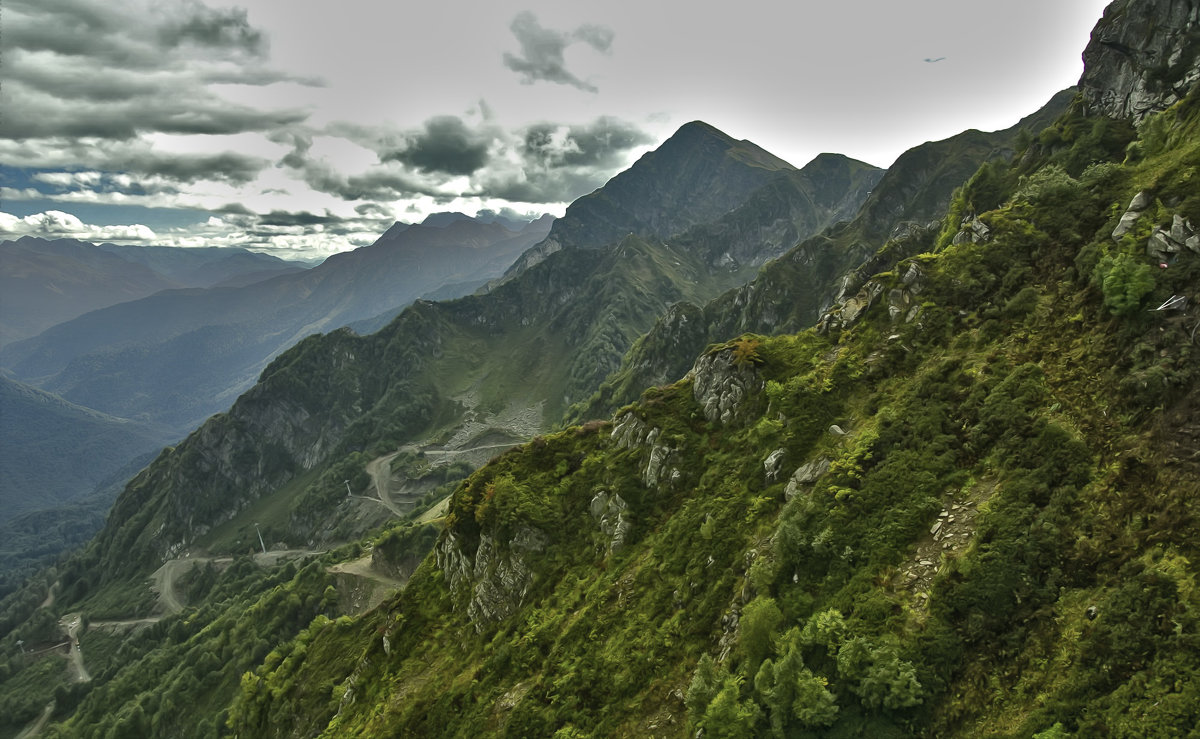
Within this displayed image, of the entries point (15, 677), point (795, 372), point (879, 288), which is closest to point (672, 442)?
point (795, 372)

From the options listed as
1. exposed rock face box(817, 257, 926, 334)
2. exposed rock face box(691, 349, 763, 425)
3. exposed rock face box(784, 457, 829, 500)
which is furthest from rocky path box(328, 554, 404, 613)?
exposed rock face box(817, 257, 926, 334)

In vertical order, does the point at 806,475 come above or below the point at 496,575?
above

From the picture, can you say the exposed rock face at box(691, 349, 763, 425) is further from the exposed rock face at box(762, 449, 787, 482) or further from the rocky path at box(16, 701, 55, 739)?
the rocky path at box(16, 701, 55, 739)

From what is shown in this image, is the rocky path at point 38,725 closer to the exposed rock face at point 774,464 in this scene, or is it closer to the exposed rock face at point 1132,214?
the exposed rock face at point 774,464

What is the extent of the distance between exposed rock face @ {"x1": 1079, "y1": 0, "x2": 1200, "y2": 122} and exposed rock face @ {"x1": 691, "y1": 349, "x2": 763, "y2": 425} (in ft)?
204

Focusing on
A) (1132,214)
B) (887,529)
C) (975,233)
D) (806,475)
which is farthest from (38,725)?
(1132,214)

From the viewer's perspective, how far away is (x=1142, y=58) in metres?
65.1

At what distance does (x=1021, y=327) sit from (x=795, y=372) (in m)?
13.4

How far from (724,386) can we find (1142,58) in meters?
75.8

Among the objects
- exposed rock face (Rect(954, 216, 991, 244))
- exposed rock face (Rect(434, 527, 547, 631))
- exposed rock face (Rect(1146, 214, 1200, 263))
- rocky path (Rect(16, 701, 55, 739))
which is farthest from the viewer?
rocky path (Rect(16, 701, 55, 739))

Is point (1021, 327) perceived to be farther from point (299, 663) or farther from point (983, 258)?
point (299, 663)

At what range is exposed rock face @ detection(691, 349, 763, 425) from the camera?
128ft

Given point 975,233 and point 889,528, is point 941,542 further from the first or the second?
point 975,233

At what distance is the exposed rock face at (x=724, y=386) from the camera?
3912 cm
